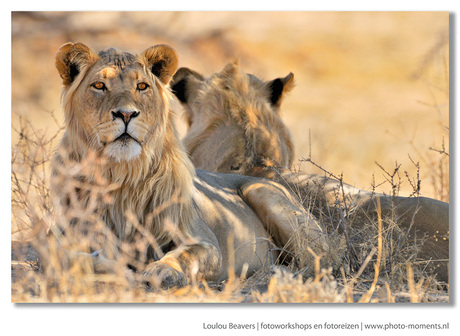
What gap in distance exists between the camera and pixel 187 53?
25.8 feet

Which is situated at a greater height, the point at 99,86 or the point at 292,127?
the point at 292,127

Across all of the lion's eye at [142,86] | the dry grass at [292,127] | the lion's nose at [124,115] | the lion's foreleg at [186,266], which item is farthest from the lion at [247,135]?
the lion's nose at [124,115]

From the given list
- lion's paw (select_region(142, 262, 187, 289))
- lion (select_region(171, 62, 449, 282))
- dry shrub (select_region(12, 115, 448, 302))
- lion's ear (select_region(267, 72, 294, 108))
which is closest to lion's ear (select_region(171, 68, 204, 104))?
lion (select_region(171, 62, 449, 282))

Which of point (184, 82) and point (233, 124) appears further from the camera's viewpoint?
point (184, 82)

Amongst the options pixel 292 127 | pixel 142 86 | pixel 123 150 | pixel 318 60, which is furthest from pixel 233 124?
pixel 292 127

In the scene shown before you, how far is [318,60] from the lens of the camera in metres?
11.8

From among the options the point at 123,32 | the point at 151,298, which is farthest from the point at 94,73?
the point at 123,32

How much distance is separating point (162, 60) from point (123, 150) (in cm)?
78

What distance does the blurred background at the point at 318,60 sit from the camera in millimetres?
6098

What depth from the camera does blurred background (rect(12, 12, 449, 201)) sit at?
6.10m

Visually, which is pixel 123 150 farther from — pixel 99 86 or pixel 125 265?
pixel 125 265

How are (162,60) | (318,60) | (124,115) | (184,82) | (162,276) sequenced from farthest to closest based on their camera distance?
(318,60)
(184,82)
(162,60)
(124,115)
(162,276)

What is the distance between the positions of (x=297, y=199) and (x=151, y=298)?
2065mm
